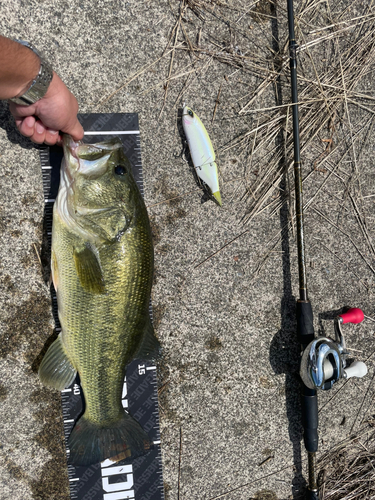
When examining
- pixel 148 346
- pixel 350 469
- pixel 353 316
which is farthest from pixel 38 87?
pixel 350 469

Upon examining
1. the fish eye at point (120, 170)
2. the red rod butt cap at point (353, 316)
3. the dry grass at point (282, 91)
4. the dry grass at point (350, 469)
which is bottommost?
the dry grass at point (350, 469)

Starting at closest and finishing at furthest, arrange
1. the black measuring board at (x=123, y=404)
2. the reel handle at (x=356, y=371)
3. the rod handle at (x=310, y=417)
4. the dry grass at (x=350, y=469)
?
the black measuring board at (x=123, y=404) < the rod handle at (x=310, y=417) < the reel handle at (x=356, y=371) < the dry grass at (x=350, y=469)

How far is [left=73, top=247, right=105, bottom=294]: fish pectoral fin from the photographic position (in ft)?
7.04

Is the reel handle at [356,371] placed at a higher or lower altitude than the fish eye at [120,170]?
lower

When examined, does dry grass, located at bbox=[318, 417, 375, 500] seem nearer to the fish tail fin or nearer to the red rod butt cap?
the red rod butt cap

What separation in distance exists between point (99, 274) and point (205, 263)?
0.97 m

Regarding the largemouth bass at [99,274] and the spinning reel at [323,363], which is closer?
the largemouth bass at [99,274]

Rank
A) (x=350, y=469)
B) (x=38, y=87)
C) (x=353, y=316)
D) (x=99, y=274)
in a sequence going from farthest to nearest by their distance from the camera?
1. (x=350, y=469)
2. (x=353, y=316)
3. (x=99, y=274)
4. (x=38, y=87)

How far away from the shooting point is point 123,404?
269 cm

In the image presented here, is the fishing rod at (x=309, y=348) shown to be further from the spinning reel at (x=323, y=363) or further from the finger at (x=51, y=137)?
the finger at (x=51, y=137)

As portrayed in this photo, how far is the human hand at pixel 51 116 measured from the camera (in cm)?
211

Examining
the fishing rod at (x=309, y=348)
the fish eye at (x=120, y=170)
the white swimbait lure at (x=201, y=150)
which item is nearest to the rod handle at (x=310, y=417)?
the fishing rod at (x=309, y=348)

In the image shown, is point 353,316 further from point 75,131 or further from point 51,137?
point 51,137

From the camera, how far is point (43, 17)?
8.24 feet
